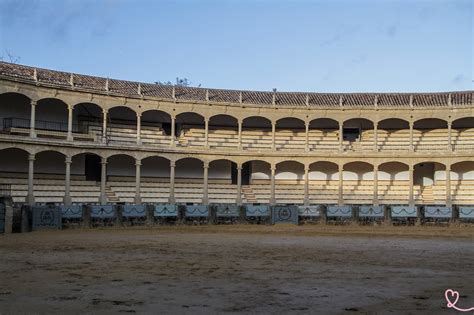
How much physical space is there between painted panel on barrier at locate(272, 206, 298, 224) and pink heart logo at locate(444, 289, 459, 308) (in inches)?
987

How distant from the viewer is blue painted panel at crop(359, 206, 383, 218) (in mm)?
35906

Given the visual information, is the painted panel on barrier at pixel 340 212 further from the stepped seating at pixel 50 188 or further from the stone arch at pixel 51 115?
the stone arch at pixel 51 115

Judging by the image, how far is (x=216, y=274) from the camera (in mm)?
13516

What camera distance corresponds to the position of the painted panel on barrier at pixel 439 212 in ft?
115

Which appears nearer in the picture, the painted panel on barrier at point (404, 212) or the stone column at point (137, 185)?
the painted panel on barrier at point (404, 212)

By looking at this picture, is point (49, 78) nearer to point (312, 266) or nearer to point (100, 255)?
point (100, 255)

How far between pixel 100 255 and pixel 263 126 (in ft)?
104

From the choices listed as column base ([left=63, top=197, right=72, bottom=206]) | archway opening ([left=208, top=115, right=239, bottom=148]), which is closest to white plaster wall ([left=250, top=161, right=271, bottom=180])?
archway opening ([left=208, top=115, right=239, bottom=148])

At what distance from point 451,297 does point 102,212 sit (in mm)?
25069

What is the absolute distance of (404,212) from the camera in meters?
35.6

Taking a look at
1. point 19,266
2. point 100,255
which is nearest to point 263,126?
point 100,255

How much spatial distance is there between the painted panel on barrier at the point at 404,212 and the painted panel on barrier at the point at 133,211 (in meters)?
15.4

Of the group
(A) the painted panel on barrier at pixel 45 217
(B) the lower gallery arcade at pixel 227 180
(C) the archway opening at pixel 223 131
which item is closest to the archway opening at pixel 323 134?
(B) the lower gallery arcade at pixel 227 180

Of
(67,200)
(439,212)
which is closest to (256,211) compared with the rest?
(439,212)
